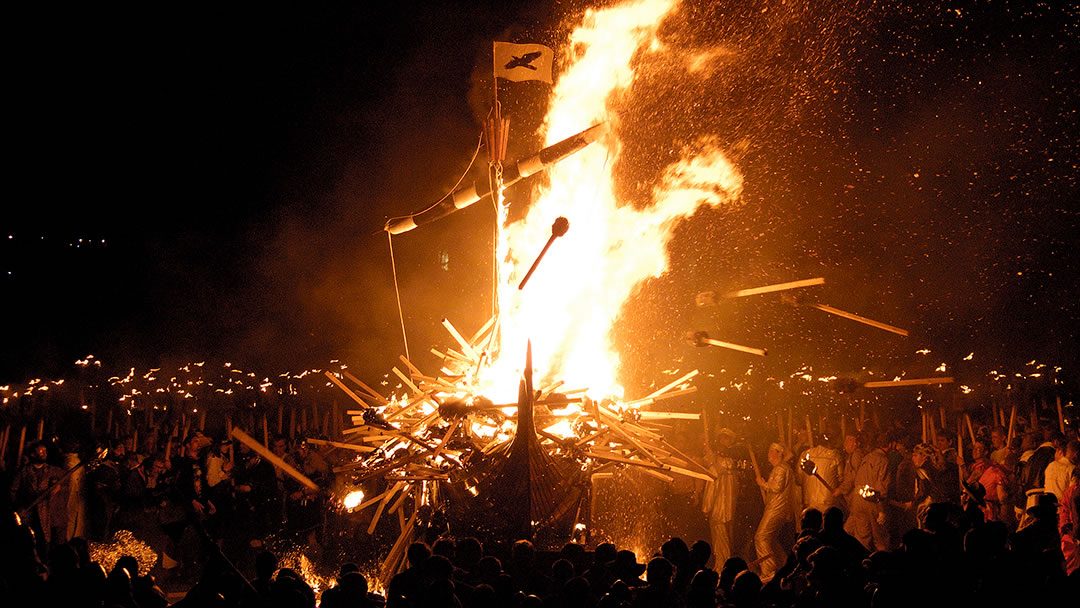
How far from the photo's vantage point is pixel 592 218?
30.6 feet

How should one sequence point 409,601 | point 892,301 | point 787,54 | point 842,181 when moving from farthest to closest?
point 892,301
point 842,181
point 787,54
point 409,601

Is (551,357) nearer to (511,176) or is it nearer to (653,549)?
(511,176)

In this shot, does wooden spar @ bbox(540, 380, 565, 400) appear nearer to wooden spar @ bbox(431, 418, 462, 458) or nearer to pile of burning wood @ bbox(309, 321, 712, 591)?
pile of burning wood @ bbox(309, 321, 712, 591)

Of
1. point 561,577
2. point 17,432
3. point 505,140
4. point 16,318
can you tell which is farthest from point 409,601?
point 16,318

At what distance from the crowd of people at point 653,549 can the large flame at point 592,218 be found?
284cm

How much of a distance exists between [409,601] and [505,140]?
421cm

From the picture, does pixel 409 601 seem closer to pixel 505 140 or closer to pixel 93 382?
pixel 505 140

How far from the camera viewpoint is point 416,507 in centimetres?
651

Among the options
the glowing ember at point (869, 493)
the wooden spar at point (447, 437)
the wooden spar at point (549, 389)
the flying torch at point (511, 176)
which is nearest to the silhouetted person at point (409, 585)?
the wooden spar at point (447, 437)

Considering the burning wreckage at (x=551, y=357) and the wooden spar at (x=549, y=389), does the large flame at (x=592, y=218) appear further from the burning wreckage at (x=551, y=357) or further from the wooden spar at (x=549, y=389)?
the wooden spar at (x=549, y=389)

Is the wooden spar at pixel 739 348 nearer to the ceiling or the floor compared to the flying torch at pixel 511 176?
nearer to the floor

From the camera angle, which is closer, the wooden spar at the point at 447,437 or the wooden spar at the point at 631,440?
the wooden spar at the point at 447,437

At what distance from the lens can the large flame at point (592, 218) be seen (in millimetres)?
8852

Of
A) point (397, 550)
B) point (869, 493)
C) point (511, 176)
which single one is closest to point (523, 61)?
point (511, 176)
